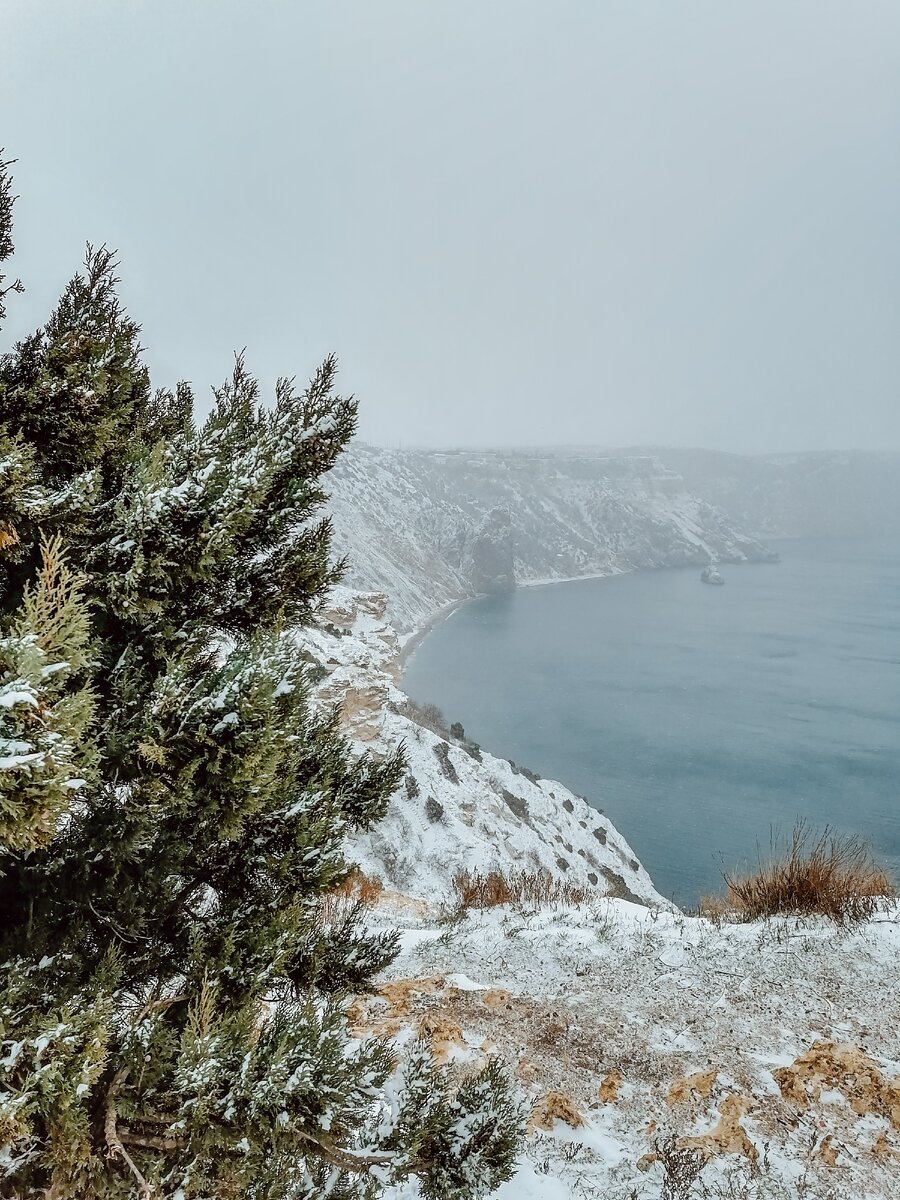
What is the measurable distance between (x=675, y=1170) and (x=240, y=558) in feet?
14.4

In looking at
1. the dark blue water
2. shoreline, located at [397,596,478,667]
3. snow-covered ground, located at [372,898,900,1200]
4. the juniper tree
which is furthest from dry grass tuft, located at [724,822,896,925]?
shoreline, located at [397,596,478,667]

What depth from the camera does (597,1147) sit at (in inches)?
153

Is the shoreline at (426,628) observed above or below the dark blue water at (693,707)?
above

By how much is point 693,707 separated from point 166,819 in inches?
2414

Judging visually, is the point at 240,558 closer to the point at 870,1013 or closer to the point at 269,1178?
the point at 269,1178

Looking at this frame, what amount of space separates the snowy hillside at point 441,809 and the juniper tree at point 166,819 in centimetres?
1430

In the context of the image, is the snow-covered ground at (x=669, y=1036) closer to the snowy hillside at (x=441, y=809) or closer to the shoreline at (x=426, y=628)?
the snowy hillside at (x=441, y=809)

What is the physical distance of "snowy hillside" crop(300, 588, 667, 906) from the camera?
19.9 meters

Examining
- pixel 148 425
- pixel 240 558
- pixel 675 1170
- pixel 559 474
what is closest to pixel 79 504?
pixel 240 558

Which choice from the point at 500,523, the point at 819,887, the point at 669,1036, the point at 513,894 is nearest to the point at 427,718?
the point at 513,894

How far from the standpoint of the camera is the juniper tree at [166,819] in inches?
80.9

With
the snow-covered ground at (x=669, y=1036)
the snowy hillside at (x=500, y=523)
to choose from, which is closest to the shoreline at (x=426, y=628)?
the snowy hillside at (x=500, y=523)

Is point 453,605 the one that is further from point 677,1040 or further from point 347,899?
point 677,1040

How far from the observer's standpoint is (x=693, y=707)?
58094 mm
